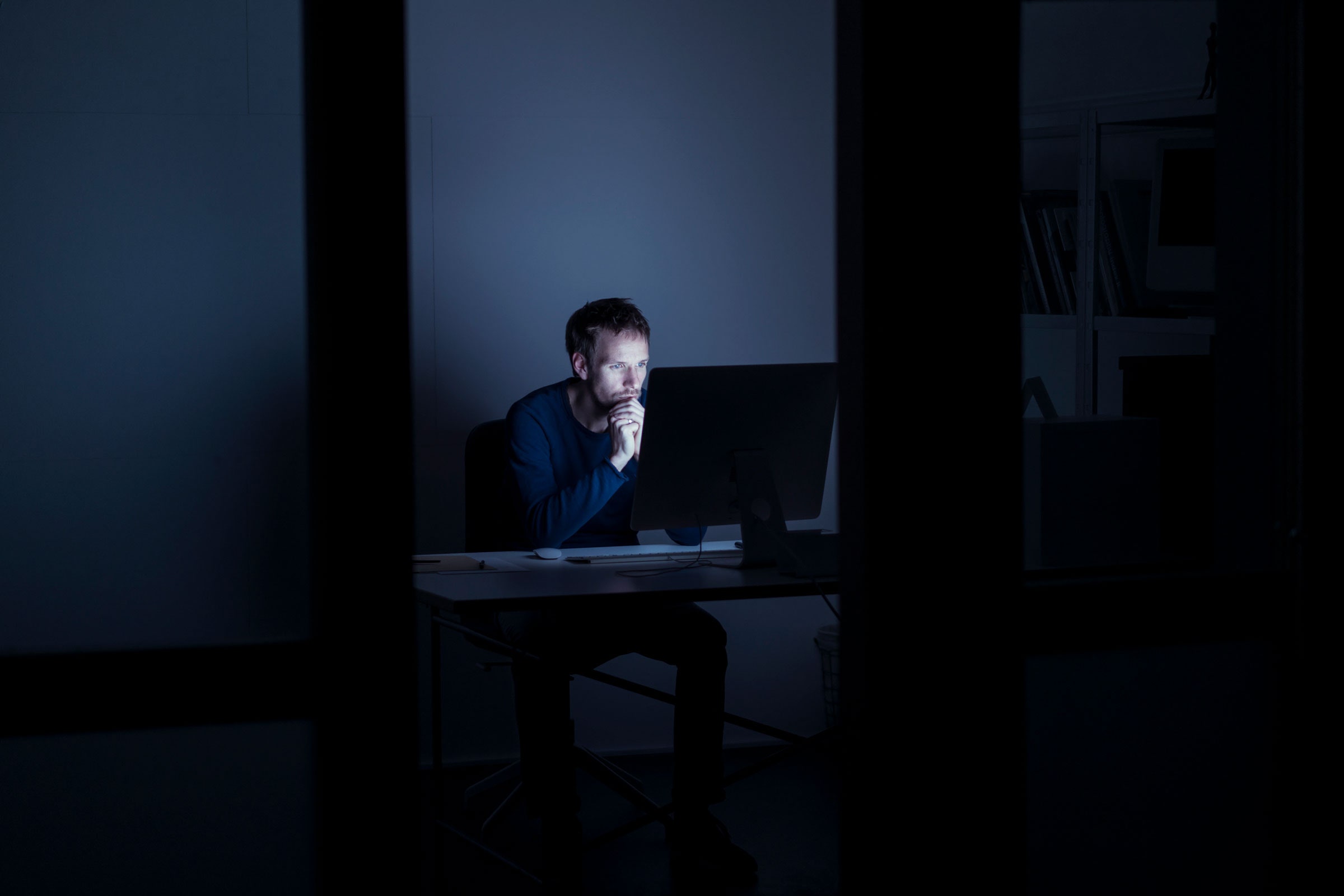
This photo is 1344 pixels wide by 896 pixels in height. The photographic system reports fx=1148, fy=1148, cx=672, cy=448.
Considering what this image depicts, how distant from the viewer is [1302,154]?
5.07ft

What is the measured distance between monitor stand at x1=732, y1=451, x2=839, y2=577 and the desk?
3cm

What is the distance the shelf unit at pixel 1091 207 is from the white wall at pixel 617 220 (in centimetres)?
99

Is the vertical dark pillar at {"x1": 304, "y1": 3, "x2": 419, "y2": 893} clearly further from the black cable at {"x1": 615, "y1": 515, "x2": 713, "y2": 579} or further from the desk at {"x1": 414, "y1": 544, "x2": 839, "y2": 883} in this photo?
the black cable at {"x1": 615, "y1": 515, "x2": 713, "y2": 579}

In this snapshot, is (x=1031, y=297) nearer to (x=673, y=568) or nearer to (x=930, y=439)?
(x=673, y=568)

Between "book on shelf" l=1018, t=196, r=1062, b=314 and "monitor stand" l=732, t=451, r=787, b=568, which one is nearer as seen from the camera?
"monitor stand" l=732, t=451, r=787, b=568

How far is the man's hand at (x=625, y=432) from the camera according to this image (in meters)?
3.15

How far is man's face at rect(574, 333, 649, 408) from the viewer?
325 centimetres

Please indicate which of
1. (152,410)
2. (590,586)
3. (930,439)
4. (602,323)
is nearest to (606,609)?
(590,586)

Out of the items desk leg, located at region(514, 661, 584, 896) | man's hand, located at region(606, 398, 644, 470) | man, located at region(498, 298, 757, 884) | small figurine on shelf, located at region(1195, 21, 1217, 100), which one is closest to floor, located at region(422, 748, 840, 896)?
man, located at region(498, 298, 757, 884)

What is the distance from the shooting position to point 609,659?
3.01 meters

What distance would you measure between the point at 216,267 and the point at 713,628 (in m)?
1.53

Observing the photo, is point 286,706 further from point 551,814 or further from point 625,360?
point 625,360

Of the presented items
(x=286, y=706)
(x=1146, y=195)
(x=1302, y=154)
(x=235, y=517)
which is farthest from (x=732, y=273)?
(x=286, y=706)

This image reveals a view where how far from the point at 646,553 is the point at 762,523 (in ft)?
1.29
